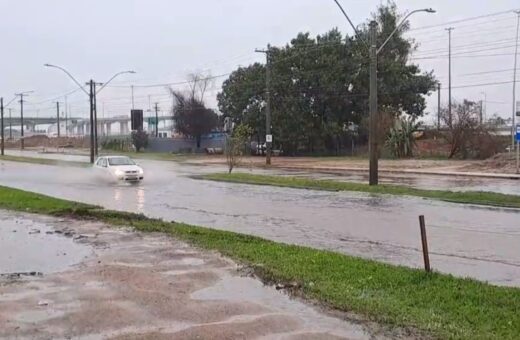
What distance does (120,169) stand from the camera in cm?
3266

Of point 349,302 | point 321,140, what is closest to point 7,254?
point 349,302

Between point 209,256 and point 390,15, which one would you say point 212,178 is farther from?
point 390,15

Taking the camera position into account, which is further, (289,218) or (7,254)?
(289,218)

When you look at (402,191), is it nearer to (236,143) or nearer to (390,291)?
(236,143)

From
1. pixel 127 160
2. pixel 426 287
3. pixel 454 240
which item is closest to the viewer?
pixel 426 287

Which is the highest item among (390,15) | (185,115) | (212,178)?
(390,15)

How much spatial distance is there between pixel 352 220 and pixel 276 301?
9036 mm

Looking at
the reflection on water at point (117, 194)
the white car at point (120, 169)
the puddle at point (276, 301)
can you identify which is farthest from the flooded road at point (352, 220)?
the white car at point (120, 169)

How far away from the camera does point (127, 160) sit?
34.6 metres

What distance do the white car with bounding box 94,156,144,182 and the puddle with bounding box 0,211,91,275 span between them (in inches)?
704

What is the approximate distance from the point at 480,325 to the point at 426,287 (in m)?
1.61

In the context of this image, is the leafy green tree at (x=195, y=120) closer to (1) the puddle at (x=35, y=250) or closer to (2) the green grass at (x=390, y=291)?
(1) the puddle at (x=35, y=250)

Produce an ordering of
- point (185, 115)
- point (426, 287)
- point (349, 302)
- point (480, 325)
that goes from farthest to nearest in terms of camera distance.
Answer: point (185, 115), point (426, 287), point (349, 302), point (480, 325)

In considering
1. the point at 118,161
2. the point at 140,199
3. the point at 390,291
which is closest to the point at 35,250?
the point at 390,291
